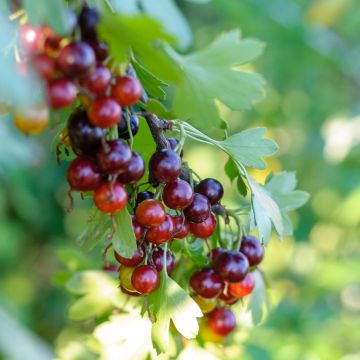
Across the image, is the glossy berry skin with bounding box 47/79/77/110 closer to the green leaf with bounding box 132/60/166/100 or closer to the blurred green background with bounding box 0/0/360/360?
the green leaf with bounding box 132/60/166/100

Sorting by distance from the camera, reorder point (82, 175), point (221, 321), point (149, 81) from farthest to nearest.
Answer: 1. point (221, 321)
2. point (149, 81)
3. point (82, 175)

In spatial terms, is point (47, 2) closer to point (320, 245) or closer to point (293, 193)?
point (293, 193)

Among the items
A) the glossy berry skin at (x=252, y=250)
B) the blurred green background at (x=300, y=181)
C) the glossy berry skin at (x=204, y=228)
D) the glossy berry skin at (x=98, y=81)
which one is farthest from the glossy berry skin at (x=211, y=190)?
the blurred green background at (x=300, y=181)

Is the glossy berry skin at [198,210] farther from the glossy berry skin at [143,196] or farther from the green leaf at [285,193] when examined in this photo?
the green leaf at [285,193]

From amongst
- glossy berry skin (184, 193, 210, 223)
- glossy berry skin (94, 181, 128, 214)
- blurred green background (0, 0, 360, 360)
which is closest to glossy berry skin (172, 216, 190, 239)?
glossy berry skin (184, 193, 210, 223)

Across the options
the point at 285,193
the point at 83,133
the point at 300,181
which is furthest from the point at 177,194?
the point at 300,181

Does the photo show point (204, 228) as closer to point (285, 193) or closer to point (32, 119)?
point (285, 193)
